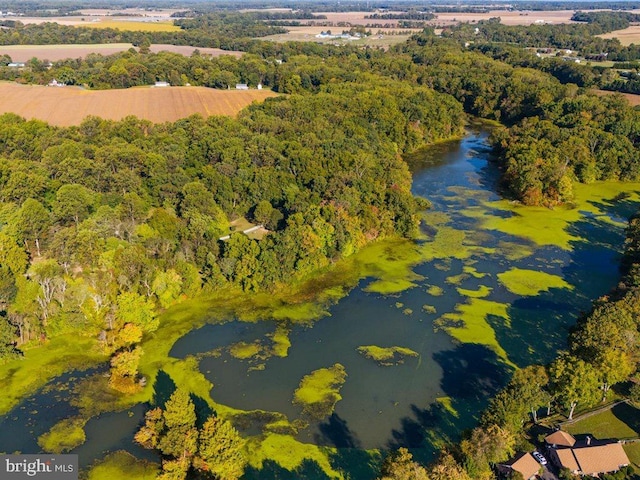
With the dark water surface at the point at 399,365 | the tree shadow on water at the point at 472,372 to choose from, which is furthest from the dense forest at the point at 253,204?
the tree shadow on water at the point at 472,372

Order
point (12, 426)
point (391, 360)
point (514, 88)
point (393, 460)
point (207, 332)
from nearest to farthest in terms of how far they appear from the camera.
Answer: point (393, 460)
point (12, 426)
point (391, 360)
point (207, 332)
point (514, 88)

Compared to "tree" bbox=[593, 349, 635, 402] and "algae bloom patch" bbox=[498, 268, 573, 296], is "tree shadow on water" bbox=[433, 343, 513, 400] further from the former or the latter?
"algae bloom patch" bbox=[498, 268, 573, 296]

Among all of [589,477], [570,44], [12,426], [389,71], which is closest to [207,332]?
[12,426]

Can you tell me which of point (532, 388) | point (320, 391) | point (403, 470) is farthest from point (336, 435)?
point (532, 388)

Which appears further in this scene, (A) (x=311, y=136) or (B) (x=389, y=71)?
(B) (x=389, y=71)

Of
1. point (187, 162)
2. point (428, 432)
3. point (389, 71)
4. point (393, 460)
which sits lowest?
point (428, 432)

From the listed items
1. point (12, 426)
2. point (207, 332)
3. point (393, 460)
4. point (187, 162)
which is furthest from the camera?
point (187, 162)

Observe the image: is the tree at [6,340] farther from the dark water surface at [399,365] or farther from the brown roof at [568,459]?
the brown roof at [568,459]

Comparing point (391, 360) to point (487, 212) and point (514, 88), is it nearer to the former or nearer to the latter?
point (487, 212)
